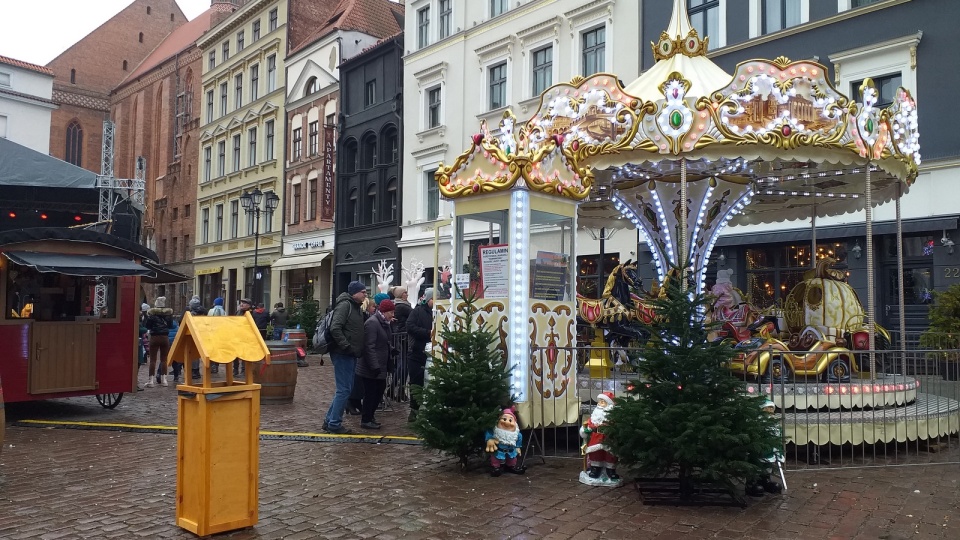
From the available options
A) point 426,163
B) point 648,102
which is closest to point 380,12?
point 426,163

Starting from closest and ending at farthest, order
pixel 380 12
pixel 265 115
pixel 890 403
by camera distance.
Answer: pixel 890 403, pixel 380 12, pixel 265 115

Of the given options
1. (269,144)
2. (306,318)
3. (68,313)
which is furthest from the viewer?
(269,144)

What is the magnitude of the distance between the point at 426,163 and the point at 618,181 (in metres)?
17.9

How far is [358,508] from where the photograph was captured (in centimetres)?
646

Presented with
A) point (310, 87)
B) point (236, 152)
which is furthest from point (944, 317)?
point (236, 152)

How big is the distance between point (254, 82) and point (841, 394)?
40086 mm

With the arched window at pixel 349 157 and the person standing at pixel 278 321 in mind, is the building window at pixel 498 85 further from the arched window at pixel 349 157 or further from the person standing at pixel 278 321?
the person standing at pixel 278 321

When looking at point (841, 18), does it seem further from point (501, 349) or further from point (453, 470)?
point (453, 470)

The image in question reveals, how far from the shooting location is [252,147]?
43.1 meters

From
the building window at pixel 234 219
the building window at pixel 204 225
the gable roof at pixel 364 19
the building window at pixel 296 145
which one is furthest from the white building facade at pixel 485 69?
the building window at pixel 204 225

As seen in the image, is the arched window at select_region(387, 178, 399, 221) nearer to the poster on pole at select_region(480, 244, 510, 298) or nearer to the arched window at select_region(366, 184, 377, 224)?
the arched window at select_region(366, 184, 377, 224)

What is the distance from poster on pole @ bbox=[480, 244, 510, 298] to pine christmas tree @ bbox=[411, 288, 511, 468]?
0.79 meters

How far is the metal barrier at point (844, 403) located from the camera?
27.3ft

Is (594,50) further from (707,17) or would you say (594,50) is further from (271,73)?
(271,73)
